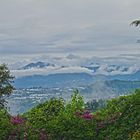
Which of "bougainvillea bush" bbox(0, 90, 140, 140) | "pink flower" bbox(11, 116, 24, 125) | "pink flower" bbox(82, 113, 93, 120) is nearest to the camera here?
"bougainvillea bush" bbox(0, 90, 140, 140)

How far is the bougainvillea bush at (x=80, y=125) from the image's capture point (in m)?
26.3

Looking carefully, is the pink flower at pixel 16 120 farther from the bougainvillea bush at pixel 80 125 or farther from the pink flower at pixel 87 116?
the pink flower at pixel 87 116

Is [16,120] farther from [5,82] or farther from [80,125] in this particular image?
[5,82]

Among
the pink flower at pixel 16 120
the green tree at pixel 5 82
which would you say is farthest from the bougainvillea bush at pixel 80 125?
the green tree at pixel 5 82

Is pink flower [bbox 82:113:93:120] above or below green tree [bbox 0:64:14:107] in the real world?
below

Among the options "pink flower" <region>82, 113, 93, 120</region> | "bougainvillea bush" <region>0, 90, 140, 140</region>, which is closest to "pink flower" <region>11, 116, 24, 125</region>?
"bougainvillea bush" <region>0, 90, 140, 140</region>

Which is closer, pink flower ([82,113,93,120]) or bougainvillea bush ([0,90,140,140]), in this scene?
bougainvillea bush ([0,90,140,140])

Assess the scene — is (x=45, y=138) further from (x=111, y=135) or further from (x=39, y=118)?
(x=111, y=135)

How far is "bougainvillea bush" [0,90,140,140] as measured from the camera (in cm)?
2633

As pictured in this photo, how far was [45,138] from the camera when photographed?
26.3 meters

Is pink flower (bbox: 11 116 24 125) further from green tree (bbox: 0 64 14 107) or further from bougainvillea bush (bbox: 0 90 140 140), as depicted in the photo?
green tree (bbox: 0 64 14 107)

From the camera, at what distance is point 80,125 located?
87.3 feet

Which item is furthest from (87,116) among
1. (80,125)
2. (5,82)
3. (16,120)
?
(5,82)

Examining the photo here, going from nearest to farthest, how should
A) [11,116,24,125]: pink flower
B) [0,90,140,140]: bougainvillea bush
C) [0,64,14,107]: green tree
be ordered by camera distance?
[0,90,140,140]: bougainvillea bush
[11,116,24,125]: pink flower
[0,64,14,107]: green tree
